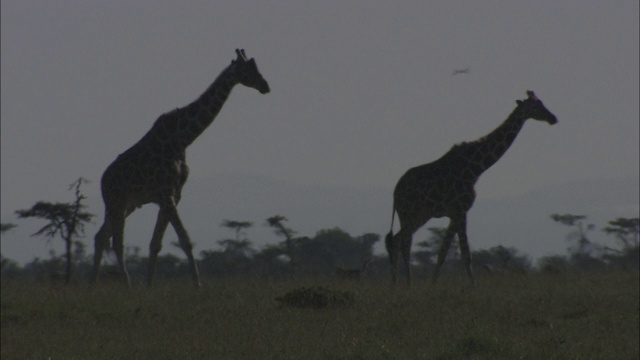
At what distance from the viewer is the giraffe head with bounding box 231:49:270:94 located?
69.1 feet

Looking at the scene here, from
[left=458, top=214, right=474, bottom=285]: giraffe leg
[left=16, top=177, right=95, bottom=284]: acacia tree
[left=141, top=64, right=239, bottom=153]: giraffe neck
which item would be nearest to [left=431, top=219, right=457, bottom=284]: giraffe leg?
[left=458, top=214, right=474, bottom=285]: giraffe leg

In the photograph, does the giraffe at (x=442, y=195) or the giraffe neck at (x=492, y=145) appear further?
the giraffe neck at (x=492, y=145)

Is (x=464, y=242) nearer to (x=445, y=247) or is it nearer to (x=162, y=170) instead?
(x=445, y=247)

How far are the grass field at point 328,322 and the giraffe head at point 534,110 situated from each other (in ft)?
9.79

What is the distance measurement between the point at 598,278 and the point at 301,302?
733 cm

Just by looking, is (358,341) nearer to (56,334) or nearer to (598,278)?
(56,334)

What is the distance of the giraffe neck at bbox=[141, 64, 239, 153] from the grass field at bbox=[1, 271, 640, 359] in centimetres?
246

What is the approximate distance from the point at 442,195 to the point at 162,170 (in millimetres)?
4768

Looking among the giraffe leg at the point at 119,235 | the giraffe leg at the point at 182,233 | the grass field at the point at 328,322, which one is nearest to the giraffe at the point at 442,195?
the grass field at the point at 328,322

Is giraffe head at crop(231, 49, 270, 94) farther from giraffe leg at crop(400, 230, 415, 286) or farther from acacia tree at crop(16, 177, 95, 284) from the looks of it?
acacia tree at crop(16, 177, 95, 284)

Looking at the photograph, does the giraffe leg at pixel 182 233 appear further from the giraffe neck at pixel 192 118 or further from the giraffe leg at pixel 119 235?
the giraffe neck at pixel 192 118

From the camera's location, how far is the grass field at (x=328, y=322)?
13836 mm

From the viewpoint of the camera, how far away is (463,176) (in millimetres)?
21906

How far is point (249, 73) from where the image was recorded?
839 inches
